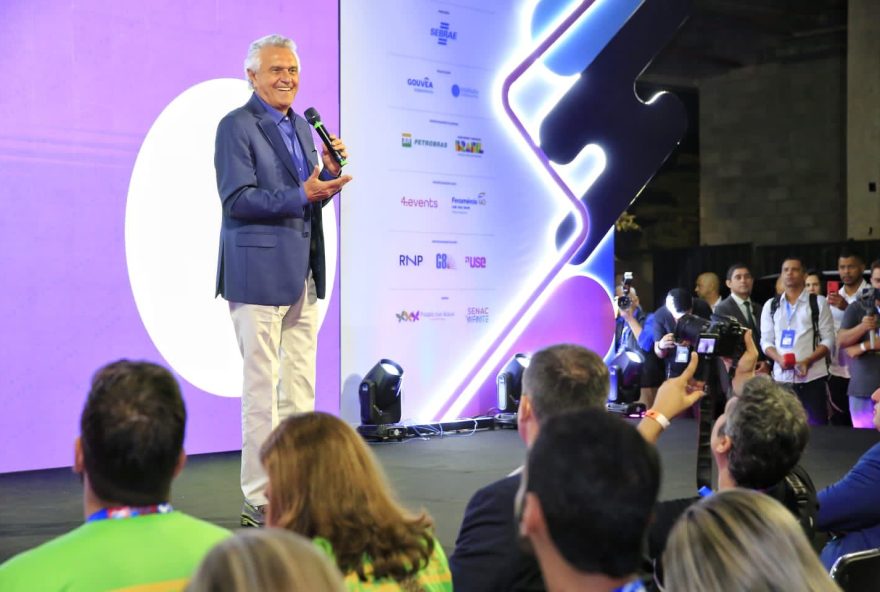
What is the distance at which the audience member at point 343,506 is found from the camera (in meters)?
1.55

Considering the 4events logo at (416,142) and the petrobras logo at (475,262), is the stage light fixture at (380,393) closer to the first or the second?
the petrobras logo at (475,262)

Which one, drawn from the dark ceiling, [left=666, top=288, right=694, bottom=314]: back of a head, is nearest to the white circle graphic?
[left=666, top=288, right=694, bottom=314]: back of a head

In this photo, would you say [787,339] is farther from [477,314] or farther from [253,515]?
[253,515]

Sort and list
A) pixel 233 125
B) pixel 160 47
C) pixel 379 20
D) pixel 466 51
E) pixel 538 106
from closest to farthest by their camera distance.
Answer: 1. pixel 233 125
2. pixel 160 47
3. pixel 379 20
4. pixel 466 51
5. pixel 538 106

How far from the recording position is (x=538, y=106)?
7402mm

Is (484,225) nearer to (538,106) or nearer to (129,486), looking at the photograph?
(538,106)

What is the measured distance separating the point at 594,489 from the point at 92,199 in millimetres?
4378

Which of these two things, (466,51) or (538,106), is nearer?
(466,51)

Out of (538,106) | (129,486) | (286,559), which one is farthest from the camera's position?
(538,106)

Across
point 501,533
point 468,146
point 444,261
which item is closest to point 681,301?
point 444,261

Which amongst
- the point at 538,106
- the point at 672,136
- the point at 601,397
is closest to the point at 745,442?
the point at 601,397

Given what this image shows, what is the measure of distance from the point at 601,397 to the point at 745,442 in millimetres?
334

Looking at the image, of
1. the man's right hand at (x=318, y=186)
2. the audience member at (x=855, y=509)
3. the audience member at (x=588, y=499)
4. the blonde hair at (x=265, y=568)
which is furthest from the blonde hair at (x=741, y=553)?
the man's right hand at (x=318, y=186)

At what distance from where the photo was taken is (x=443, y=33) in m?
6.79
